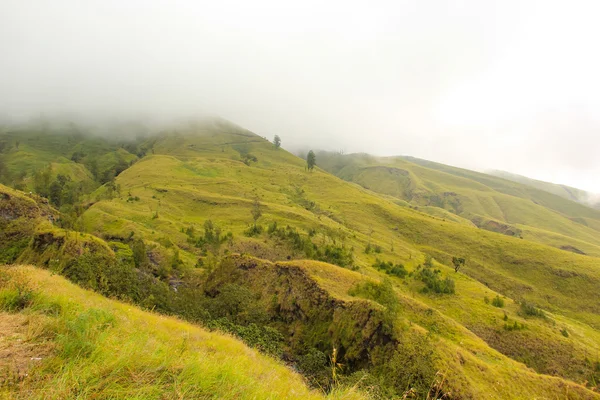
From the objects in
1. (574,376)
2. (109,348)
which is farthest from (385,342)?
(574,376)

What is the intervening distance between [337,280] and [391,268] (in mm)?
44131

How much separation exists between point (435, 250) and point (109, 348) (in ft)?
370

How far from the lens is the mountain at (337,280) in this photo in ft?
79.3

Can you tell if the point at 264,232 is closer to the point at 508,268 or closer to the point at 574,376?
the point at 574,376

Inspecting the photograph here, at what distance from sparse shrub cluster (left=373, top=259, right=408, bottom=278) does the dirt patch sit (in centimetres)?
7354

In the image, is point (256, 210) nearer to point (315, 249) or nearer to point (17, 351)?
point (315, 249)

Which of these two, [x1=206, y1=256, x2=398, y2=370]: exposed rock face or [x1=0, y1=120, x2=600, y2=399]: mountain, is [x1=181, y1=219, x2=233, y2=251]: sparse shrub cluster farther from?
[x1=206, y1=256, x2=398, y2=370]: exposed rock face

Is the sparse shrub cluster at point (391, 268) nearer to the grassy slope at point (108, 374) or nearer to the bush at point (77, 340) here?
the grassy slope at point (108, 374)

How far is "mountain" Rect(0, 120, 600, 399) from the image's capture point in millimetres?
24156

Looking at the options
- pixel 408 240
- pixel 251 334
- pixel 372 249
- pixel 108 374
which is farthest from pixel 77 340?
pixel 408 240

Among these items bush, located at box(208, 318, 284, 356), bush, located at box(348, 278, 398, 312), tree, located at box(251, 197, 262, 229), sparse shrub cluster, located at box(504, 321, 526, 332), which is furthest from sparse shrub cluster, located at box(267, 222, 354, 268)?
bush, located at box(208, 318, 284, 356)

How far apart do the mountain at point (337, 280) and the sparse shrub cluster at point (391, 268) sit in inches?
22.1

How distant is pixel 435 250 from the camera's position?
104812mm

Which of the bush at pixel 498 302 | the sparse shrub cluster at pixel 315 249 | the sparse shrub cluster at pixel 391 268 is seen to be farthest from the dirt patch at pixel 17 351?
the sparse shrub cluster at pixel 391 268
